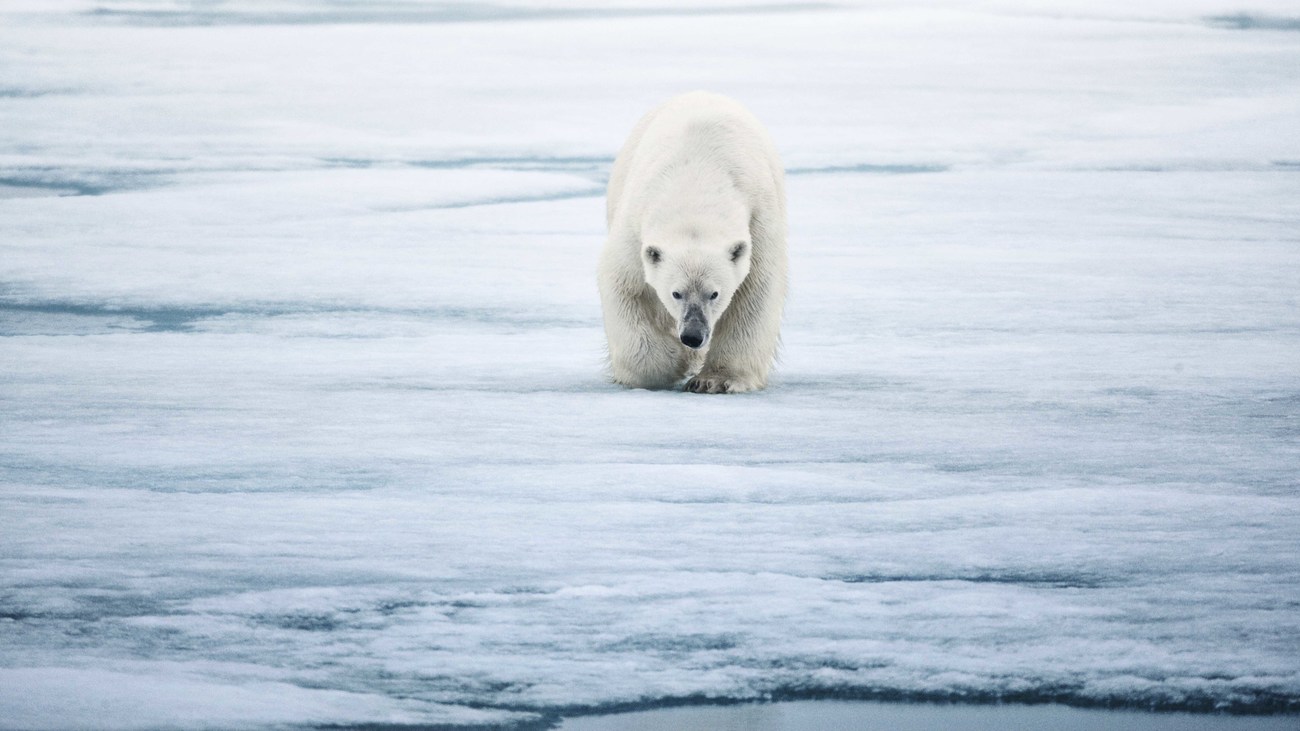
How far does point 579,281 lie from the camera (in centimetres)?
758

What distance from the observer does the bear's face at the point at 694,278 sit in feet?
15.5

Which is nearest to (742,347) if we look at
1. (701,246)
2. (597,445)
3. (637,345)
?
(637,345)

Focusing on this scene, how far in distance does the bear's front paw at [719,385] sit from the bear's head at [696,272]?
0.31m

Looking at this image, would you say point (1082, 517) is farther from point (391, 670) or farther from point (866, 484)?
point (391, 670)

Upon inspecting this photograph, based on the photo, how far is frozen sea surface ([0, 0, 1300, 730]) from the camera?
2578 mm

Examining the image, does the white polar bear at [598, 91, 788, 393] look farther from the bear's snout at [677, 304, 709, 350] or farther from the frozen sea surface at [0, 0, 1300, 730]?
the frozen sea surface at [0, 0, 1300, 730]

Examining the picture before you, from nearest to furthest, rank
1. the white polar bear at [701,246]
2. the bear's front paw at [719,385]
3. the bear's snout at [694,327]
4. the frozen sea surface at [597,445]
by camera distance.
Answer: the frozen sea surface at [597,445] → the bear's snout at [694,327] → the white polar bear at [701,246] → the bear's front paw at [719,385]

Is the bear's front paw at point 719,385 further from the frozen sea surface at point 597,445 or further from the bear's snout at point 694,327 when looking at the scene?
the bear's snout at point 694,327

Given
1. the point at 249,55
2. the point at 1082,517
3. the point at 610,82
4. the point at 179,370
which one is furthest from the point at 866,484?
the point at 249,55

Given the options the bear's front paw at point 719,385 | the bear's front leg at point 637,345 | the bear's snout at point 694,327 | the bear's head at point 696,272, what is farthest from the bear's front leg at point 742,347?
the bear's snout at point 694,327

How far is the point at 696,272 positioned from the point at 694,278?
0.02m

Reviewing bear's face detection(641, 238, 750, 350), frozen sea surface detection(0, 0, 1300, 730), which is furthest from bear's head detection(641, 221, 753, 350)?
frozen sea surface detection(0, 0, 1300, 730)

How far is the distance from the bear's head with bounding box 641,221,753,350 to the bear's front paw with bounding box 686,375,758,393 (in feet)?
1.02

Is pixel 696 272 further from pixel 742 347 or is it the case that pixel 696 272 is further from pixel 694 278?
pixel 742 347
